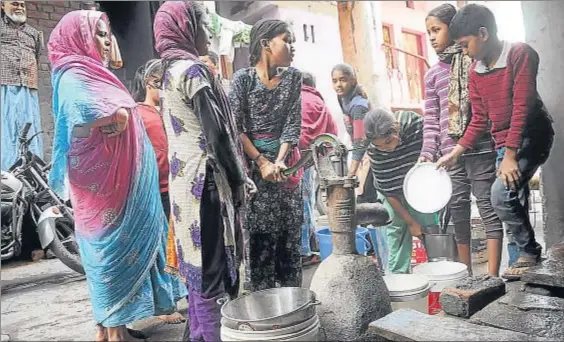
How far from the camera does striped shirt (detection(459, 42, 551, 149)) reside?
2.02 metres

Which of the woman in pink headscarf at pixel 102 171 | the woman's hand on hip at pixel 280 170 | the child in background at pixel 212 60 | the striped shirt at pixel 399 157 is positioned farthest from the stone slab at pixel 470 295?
the child in background at pixel 212 60

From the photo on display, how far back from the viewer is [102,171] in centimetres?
161

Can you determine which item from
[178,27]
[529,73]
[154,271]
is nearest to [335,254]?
[154,271]

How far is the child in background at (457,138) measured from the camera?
211cm

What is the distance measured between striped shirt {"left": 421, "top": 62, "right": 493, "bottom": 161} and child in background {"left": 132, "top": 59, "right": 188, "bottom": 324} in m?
1.17

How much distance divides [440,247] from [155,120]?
55.4 inches

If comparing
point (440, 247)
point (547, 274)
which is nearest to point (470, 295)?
point (547, 274)

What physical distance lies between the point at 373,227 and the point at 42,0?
5.33 ft

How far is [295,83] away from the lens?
2.03 metres

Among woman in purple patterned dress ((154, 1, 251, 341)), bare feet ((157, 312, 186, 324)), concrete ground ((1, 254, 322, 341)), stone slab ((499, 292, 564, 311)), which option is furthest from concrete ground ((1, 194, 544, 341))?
stone slab ((499, 292, 564, 311))

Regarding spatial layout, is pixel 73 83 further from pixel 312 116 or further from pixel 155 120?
pixel 312 116

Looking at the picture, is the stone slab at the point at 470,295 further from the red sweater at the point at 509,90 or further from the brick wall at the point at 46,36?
the brick wall at the point at 46,36

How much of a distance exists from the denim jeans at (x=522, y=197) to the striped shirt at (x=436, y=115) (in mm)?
244

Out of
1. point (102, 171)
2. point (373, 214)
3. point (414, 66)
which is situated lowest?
point (373, 214)
